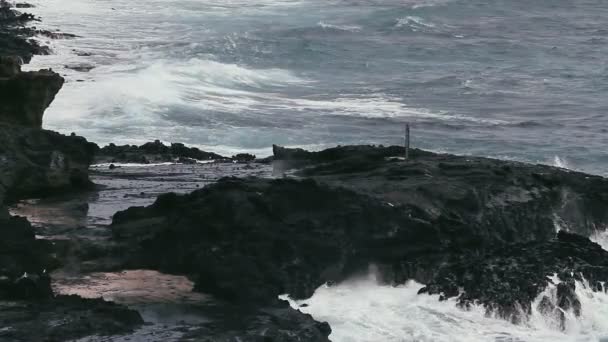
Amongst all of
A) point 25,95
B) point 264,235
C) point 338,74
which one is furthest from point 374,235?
point 338,74

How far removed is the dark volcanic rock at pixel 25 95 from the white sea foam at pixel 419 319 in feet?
23.2

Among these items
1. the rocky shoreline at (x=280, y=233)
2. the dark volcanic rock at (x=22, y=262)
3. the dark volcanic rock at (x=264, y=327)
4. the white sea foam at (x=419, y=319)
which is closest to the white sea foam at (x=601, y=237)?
the rocky shoreline at (x=280, y=233)

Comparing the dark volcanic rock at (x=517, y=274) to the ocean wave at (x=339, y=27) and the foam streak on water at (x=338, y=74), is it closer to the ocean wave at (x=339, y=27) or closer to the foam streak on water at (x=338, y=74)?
the foam streak on water at (x=338, y=74)

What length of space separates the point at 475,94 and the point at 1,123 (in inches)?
1148

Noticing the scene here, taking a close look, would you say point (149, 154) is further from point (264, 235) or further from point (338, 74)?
point (338, 74)

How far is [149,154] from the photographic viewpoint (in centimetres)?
2822

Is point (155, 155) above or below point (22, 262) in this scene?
above

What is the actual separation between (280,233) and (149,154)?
428 inches

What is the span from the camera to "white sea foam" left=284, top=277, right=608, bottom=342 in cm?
1703

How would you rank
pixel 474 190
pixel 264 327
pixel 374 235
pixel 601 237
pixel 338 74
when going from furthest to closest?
1. pixel 338 74
2. pixel 601 237
3. pixel 474 190
4. pixel 374 235
5. pixel 264 327

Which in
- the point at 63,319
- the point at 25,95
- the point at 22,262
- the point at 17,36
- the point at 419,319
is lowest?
the point at 419,319

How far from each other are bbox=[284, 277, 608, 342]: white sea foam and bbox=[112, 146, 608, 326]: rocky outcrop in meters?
0.21

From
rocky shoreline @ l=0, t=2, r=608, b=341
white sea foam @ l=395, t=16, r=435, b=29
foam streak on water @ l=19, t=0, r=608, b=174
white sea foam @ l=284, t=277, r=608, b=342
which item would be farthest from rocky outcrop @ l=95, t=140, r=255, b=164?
white sea foam @ l=395, t=16, r=435, b=29

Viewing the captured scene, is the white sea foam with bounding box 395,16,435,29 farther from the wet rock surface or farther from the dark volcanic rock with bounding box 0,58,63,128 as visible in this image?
the dark volcanic rock with bounding box 0,58,63,128
